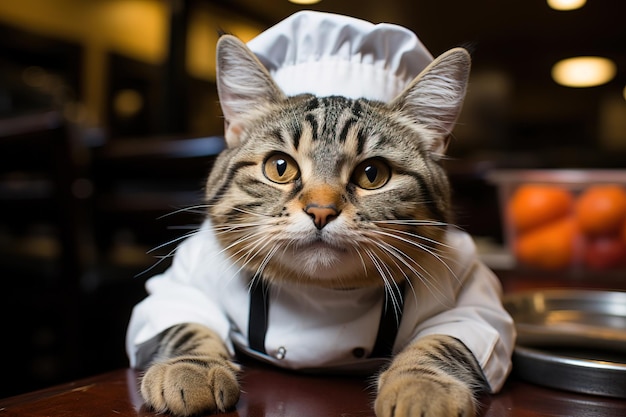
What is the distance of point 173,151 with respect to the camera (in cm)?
221

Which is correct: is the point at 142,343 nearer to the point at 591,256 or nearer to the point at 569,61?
the point at 591,256

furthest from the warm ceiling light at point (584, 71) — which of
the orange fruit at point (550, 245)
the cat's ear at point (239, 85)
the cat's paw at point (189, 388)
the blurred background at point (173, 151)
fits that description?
the cat's paw at point (189, 388)

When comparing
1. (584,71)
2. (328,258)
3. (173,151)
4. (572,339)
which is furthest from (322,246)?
(584,71)

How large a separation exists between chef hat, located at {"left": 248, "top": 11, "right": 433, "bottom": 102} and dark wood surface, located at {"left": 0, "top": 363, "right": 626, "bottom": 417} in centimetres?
39

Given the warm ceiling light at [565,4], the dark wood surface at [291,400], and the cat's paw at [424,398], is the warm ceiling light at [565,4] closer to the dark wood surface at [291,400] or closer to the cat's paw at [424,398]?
the dark wood surface at [291,400]

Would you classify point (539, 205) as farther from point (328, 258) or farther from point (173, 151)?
point (173, 151)

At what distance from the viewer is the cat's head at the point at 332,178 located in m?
0.66

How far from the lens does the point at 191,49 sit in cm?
317

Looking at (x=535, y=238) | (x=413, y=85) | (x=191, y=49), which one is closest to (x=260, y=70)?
(x=413, y=85)

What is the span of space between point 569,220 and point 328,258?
50.4 inches

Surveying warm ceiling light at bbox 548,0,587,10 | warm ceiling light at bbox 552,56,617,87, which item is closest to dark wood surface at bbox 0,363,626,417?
warm ceiling light at bbox 548,0,587,10

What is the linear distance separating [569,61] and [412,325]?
6.88ft

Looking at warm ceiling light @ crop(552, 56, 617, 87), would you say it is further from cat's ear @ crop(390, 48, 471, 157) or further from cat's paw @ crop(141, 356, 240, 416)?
cat's paw @ crop(141, 356, 240, 416)

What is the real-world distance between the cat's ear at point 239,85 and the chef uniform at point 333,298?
0.18 ft
